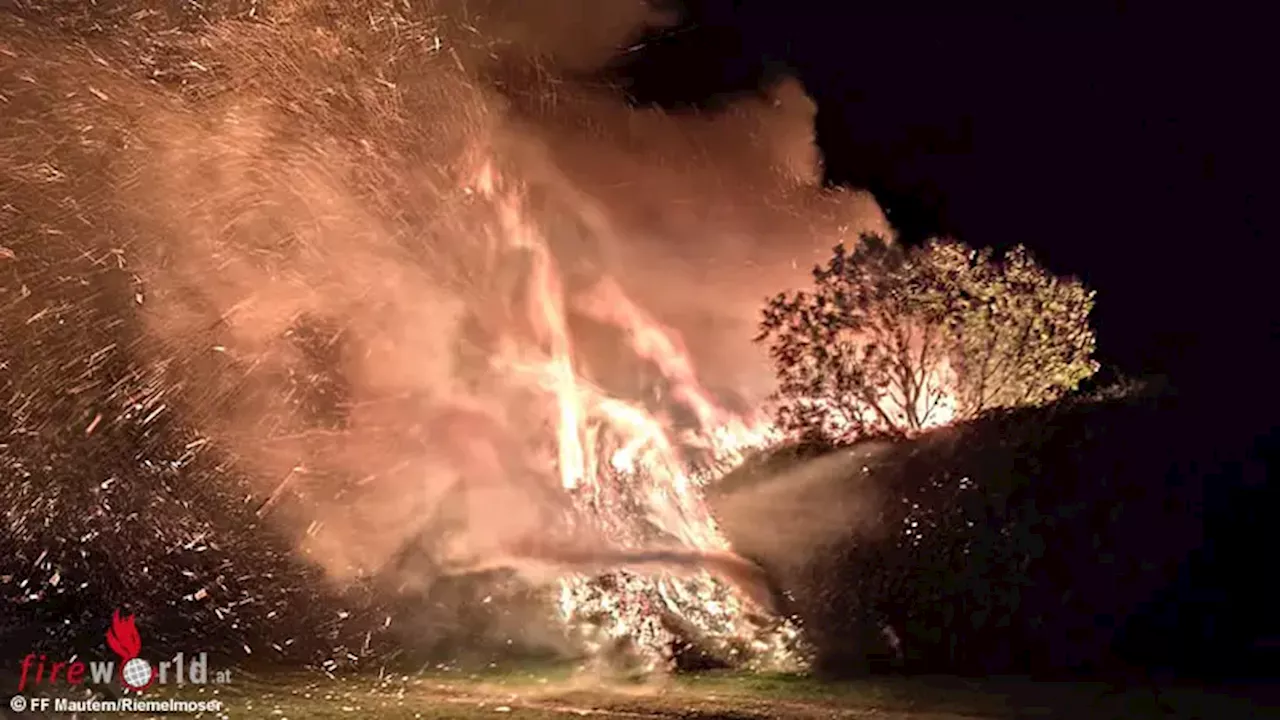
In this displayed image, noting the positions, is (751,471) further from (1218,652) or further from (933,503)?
(1218,652)

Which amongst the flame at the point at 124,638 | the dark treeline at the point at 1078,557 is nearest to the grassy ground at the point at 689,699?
the dark treeline at the point at 1078,557

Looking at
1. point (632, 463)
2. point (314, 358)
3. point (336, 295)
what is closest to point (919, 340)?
point (632, 463)

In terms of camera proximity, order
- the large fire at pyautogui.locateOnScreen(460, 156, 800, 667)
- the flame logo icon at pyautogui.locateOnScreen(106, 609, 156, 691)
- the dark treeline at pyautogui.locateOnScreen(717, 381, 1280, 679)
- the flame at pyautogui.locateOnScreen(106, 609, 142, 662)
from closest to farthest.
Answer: the dark treeline at pyautogui.locateOnScreen(717, 381, 1280, 679) < the flame logo icon at pyautogui.locateOnScreen(106, 609, 156, 691) < the large fire at pyautogui.locateOnScreen(460, 156, 800, 667) < the flame at pyautogui.locateOnScreen(106, 609, 142, 662)

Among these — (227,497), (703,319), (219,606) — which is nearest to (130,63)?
(227,497)

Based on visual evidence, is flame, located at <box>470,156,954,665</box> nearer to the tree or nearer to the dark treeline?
the tree

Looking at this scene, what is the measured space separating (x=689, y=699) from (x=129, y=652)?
3.63m

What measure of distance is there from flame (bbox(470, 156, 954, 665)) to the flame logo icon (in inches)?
94.8

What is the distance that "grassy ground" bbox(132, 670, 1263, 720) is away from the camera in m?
6.19

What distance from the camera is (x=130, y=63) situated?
7996 millimetres

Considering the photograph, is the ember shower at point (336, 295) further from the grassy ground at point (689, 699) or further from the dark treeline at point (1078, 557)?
the dark treeline at point (1078, 557)

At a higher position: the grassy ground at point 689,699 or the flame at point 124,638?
the flame at point 124,638

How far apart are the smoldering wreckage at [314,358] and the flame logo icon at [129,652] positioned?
12 cm

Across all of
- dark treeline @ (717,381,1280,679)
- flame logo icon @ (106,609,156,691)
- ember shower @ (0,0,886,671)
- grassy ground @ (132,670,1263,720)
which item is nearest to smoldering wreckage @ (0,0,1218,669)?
ember shower @ (0,0,886,671)

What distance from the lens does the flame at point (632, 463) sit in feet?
24.3
